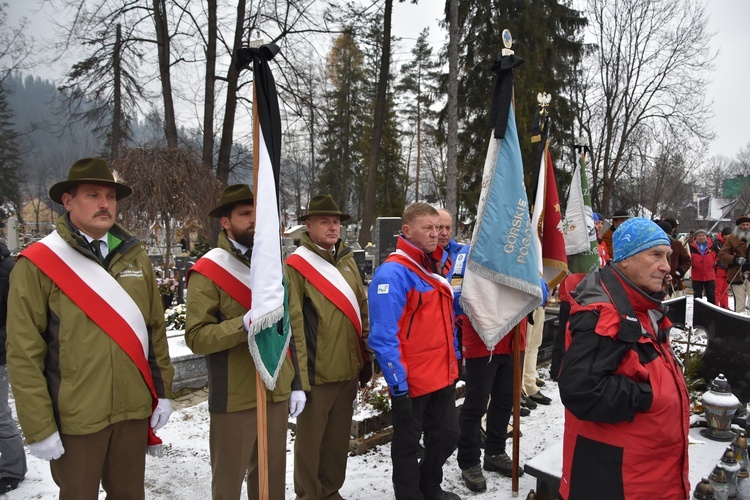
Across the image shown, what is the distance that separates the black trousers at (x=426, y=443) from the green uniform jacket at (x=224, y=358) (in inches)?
Result: 33.7

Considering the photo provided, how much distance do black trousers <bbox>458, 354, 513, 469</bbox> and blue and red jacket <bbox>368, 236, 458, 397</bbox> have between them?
2.31ft

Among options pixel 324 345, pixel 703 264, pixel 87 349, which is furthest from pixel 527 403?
pixel 703 264

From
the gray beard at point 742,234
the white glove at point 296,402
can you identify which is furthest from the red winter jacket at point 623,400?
the gray beard at point 742,234

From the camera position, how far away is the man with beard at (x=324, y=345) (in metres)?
3.33

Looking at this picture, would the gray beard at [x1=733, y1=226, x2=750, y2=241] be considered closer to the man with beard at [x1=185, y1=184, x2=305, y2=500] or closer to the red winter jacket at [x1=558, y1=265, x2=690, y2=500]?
the red winter jacket at [x1=558, y1=265, x2=690, y2=500]

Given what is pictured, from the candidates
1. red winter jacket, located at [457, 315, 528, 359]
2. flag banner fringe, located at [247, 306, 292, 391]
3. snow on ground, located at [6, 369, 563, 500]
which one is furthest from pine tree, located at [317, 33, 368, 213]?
flag banner fringe, located at [247, 306, 292, 391]

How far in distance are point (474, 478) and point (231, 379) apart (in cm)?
217

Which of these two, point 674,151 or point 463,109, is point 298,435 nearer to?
point 463,109

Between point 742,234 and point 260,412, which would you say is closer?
point 260,412

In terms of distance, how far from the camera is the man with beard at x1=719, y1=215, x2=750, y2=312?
1051 centimetres

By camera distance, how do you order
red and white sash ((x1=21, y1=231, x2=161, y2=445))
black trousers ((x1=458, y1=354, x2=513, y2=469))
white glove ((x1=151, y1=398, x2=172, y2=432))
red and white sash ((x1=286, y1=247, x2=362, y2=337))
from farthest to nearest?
black trousers ((x1=458, y1=354, x2=513, y2=469)) < red and white sash ((x1=286, y1=247, x2=362, y2=337)) < white glove ((x1=151, y1=398, x2=172, y2=432)) < red and white sash ((x1=21, y1=231, x2=161, y2=445))

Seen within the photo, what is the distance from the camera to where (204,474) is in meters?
4.18

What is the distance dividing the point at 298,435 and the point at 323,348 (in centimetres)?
61

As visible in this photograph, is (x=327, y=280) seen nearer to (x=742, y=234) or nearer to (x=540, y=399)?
(x=540, y=399)
